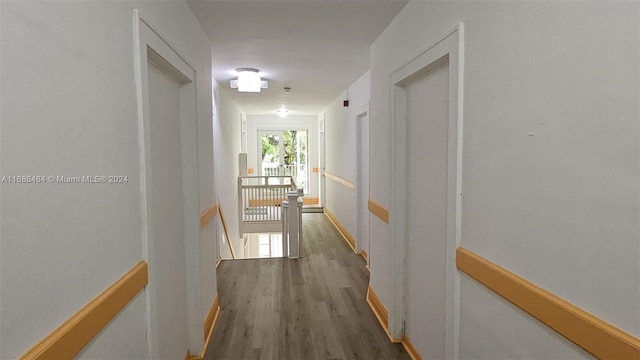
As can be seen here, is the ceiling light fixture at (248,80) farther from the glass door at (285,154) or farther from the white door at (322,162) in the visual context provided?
the glass door at (285,154)

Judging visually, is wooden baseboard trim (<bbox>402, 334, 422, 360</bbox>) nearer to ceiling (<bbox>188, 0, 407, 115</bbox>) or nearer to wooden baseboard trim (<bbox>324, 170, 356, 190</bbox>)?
ceiling (<bbox>188, 0, 407, 115</bbox>)

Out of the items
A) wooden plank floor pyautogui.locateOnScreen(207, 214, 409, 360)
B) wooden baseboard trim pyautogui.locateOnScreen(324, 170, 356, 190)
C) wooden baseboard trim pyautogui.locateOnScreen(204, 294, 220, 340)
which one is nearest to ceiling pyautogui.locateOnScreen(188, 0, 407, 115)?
wooden baseboard trim pyautogui.locateOnScreen(324, 170, 356, 190)

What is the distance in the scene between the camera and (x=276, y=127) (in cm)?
1016

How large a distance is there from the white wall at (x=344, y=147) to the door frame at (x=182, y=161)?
252 centimetres

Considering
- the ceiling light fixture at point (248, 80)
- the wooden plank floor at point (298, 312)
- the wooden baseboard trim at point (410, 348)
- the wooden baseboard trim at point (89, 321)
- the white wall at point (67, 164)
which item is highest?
the ceiling light fixture at point (248, 80)

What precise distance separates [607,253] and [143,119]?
1661 millimetres

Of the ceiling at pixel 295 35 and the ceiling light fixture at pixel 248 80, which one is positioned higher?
the ceiling at pixel 295 35

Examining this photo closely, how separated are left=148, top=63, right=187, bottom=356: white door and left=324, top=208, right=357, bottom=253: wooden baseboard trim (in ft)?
11.3

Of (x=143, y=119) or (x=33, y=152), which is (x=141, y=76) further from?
(x=33, y=152)

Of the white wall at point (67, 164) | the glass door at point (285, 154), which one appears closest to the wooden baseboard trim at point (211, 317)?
the white wall at point (67, 164)

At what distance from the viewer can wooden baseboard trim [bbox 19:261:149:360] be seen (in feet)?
3.03

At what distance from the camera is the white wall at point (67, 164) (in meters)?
0.82

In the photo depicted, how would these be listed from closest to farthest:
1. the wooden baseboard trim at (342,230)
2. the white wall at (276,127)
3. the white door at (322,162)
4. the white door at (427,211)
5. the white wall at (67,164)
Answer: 1. the white wall at (67,164)
2. the white door at (427,211)
3. the wooden baseboard trim at (342,230)
4. the white door at (322,162)
5. the white wall at (276,127)

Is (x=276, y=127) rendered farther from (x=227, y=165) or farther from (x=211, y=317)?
(x=211, y=317)
